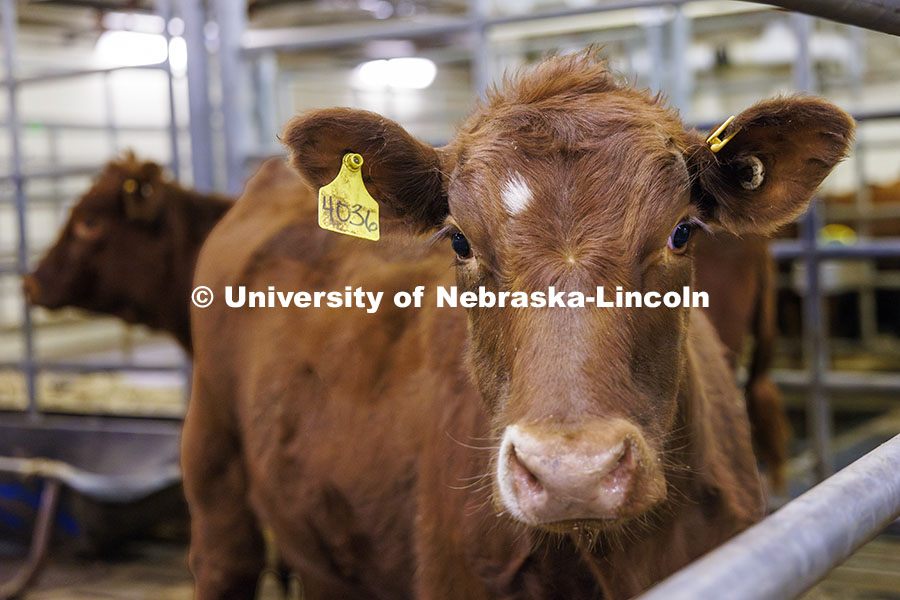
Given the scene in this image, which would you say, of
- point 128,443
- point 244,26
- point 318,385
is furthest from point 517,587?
point 244,26

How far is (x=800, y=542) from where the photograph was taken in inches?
33.2

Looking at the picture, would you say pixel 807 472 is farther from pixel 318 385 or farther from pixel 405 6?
pixel 405 6

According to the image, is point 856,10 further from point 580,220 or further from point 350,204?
point 350,204

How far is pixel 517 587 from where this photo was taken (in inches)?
76.6

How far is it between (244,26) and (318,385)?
277 cm

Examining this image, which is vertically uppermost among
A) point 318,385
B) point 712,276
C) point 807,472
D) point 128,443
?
point 712,276

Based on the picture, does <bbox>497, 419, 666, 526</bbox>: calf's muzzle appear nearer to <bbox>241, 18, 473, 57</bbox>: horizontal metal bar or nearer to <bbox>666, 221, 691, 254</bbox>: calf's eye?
<bbox>666, 221, 691, 254</bbox>: calf's eye

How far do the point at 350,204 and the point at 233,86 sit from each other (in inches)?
117

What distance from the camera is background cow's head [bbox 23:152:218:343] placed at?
16.1ft

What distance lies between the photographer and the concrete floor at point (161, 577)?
3.55 meters

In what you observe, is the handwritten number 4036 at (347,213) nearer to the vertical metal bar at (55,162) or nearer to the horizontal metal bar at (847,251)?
the horizontal metal bar at (847,251)

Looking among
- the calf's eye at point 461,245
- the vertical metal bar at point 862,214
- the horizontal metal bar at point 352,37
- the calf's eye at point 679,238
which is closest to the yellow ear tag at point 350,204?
the calf's eye at point 461,245

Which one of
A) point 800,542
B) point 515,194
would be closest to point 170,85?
point 515,194

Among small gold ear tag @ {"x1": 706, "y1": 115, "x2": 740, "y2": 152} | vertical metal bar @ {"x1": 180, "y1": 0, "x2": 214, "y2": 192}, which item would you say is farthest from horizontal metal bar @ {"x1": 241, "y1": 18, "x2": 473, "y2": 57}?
small gold ear tag @ {"x1": 706, "y1": 115, "x2": 740, "y2": 152}
